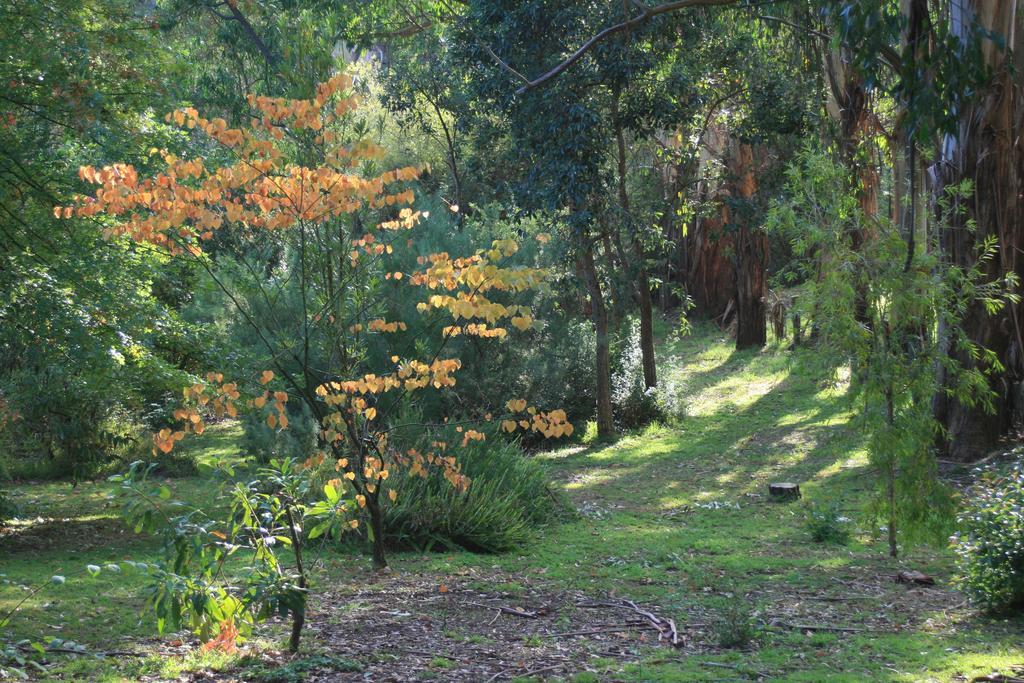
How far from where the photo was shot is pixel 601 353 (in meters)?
16.8

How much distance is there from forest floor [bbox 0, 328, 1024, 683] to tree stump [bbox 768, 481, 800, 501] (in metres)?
0.21

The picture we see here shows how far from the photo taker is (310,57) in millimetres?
7133

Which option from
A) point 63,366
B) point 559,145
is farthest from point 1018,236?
point 63,366

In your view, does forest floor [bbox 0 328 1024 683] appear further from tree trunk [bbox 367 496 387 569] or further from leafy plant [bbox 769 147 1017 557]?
leafy plant [bbox 769 147 1017 557]

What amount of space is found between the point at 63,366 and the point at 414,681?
5.92m

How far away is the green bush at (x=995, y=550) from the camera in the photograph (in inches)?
248

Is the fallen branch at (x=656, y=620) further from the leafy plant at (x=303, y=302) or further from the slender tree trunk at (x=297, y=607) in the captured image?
the slender tree trunk at (x=297, y=607)

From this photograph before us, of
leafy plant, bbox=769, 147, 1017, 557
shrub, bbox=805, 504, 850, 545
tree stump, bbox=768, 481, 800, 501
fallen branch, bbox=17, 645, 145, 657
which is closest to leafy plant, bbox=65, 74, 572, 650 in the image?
fallen branch, bbox=17, 645, 145, 657

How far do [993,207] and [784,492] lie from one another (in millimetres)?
4301

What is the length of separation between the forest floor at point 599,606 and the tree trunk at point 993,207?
1.80 meters

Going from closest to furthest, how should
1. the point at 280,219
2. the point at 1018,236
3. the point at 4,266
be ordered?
the point at 280,219 < the point at 4,266 < the point at 1018,236

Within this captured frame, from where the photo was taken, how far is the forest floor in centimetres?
564

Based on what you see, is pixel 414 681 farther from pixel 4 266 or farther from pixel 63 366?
pixel 63 366

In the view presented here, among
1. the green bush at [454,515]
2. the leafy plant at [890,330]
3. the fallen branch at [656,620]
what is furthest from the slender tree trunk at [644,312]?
the fallen branch at [656,620]
